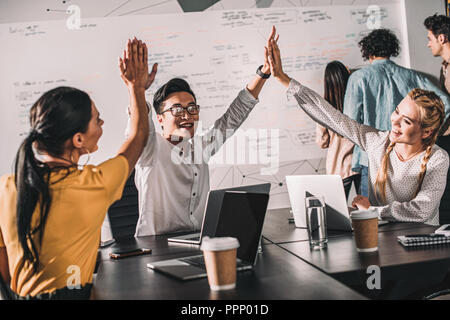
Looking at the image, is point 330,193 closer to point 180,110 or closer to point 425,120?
point 425,120

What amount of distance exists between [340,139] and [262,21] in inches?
47.7

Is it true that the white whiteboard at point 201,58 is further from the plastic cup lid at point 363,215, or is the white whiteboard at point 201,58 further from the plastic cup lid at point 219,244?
the plastic cup lid at point 219,244

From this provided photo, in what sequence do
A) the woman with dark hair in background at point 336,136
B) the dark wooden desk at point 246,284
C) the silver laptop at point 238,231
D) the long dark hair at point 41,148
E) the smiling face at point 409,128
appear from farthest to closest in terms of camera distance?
the woman with dark hair in background at point 336,136 → the smiling face at point 409,128 → the silver laptop at point 238,231 → the long dark hair at point 41,148 → the dark wooden desk at point 246,284

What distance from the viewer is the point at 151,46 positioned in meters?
3.84

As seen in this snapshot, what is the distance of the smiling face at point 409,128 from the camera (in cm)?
218

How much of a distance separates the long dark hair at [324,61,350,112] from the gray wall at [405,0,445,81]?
673mm

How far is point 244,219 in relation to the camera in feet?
4.96

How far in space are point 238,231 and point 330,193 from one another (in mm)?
518

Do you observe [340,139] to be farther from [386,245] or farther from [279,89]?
[386,245]

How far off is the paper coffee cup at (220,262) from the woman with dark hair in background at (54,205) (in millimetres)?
362

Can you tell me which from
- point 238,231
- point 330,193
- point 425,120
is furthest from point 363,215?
point 425,120

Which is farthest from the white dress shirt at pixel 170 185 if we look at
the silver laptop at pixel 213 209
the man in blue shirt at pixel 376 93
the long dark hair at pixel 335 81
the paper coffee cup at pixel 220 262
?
the long dark hair at pixel 335 81

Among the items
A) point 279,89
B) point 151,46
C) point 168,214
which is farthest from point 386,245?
point 151,46

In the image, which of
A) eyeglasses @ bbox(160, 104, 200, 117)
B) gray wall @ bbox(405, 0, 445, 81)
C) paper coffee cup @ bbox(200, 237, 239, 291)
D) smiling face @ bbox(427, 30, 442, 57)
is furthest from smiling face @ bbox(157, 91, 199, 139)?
gray wall @ bbox(405, 0, 445, 81)
